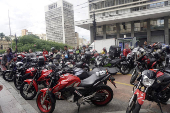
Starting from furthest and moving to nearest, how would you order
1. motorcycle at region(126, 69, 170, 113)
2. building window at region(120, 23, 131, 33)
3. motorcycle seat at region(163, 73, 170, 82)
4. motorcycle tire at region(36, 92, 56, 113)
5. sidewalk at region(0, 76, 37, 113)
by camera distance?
building window at region(120, 23, 131, 33) < sidewalk at region(0, 76, 37, 113) < motorcycle tire at region(36, 92, 56, 113) < motorcycle seat at region(163, 73, 170, 82) < motorcycle at region(126, 69, 170, 113)

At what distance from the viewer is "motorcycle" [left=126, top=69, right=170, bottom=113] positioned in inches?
105

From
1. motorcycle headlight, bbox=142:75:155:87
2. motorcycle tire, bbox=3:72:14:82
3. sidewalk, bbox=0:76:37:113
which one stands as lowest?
sidewalk, bbox=0:76:37:113

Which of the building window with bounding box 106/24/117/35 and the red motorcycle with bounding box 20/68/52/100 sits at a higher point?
the building window with bounding box 106/24/117/35

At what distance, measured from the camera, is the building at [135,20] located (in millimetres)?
26391

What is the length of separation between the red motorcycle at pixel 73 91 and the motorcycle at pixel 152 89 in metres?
0.90

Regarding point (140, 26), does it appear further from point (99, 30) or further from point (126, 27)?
point (99, 30)

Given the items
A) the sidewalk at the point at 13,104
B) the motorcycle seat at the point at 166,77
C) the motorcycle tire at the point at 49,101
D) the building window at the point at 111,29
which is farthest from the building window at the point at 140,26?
the motorcycle tire at the point at 49,101

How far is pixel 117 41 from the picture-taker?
674 inches

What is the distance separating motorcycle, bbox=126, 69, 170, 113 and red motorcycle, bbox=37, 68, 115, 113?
896mm

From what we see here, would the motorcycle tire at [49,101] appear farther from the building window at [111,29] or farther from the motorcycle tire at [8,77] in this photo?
the building window at [111,29]

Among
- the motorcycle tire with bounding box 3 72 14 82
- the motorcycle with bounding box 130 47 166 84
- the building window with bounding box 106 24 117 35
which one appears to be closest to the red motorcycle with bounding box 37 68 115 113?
the motorcycle with bounding box 130 47 166 84

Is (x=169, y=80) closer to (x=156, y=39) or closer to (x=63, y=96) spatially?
(x=63, y=96)

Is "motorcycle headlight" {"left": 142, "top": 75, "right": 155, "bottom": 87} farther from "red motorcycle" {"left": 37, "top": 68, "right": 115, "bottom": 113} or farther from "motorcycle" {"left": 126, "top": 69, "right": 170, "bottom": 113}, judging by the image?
"red motorcycle" {"left": 37, "top": 68, "right": 115, "bottom": 113}

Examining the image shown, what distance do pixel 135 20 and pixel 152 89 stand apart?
30215mm
